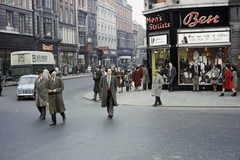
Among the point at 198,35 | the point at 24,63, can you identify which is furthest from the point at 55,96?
the point at 24,63

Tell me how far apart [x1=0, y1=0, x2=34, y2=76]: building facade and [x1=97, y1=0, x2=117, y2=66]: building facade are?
2744 cm

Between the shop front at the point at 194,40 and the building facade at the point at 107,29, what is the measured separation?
4717cm

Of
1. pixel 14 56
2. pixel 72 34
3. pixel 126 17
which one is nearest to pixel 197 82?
pixel 14 56

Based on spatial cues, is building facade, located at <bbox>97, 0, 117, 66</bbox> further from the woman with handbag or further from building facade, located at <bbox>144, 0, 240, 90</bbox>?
the woman with handbag

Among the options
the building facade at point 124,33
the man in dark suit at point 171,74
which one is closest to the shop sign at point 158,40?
the man in dark suit at point 171,74

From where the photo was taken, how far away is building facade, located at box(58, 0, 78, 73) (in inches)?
2035

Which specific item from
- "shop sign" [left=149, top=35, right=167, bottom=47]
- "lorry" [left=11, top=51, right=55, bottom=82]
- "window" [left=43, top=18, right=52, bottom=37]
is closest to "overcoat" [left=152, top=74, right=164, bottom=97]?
"shop sign" [left=149, top=35, right=167, bottom=47]

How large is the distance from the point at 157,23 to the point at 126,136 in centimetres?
1419

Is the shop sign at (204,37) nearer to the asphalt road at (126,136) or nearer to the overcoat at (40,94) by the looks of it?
the asphalt road at (126,136)

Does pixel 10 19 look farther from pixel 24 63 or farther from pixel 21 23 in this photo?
pixel 24 63

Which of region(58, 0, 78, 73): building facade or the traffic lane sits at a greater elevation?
region(58, 0, 78, 73): building facade

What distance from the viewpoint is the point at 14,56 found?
32312 millimetres

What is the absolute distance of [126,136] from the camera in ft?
27.7

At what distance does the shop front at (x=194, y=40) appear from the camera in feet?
64.4
